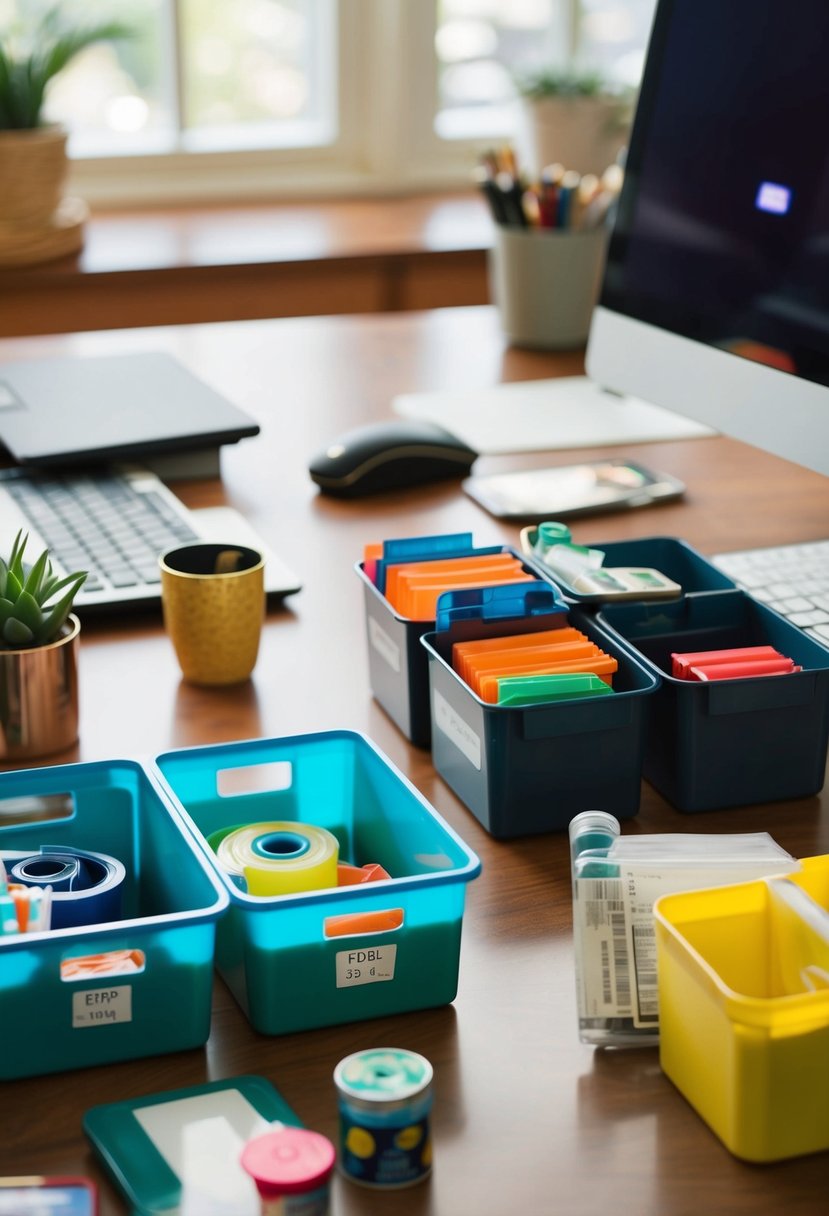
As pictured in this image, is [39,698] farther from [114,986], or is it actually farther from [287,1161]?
[287,1161]

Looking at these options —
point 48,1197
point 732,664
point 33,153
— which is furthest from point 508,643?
point 33,153

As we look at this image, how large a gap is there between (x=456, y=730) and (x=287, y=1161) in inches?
14.5

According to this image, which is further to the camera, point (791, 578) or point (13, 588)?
point (791, 578)

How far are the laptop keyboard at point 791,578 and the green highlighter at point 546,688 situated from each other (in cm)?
26

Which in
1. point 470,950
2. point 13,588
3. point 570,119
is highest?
point 570,119

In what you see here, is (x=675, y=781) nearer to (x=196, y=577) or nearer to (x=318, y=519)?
(x=196, y=577)

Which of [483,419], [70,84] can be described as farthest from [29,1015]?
[70,84]

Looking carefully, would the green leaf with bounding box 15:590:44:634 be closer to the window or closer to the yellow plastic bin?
the yellow plastic bin

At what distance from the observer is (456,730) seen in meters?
0.91

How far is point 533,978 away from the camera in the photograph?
763 millimetres

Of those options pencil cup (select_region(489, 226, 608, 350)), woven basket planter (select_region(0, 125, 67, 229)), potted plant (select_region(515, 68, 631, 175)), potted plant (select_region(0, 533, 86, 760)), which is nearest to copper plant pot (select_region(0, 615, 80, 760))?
potted plant (select_region(0, 533, 86, 760))

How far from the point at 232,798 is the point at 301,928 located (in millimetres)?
183

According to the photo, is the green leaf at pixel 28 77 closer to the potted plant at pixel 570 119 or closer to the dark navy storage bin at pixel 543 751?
the potted plant at pixel 570 119

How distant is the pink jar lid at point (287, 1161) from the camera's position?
568mm
